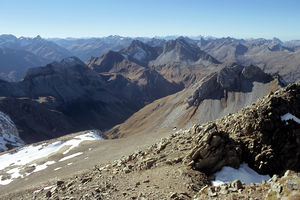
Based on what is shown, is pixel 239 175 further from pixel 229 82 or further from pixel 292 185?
pixel 229 82

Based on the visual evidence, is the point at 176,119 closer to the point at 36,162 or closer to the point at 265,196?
the point at 36,162

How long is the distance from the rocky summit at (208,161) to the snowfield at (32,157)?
35916mm

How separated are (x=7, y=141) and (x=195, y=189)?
119 m

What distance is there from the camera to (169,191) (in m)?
18.1

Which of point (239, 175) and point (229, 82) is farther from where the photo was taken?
point (229, 82)

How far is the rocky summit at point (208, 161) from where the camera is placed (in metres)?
19.3

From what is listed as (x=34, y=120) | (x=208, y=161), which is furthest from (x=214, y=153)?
(x=34, y=120)

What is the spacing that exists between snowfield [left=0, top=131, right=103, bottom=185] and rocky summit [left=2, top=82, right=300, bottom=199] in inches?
1414

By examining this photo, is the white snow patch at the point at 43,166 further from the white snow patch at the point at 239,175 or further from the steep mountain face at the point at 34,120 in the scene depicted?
the steep mountain face at the point at 34,120

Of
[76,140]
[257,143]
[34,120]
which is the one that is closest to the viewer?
[257,143]

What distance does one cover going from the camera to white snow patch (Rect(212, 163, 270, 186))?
19972 millimetres

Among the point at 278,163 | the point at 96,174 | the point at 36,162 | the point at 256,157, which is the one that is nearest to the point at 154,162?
the point at 96,174

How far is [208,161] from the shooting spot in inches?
842

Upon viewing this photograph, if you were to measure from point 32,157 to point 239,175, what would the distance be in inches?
2525
